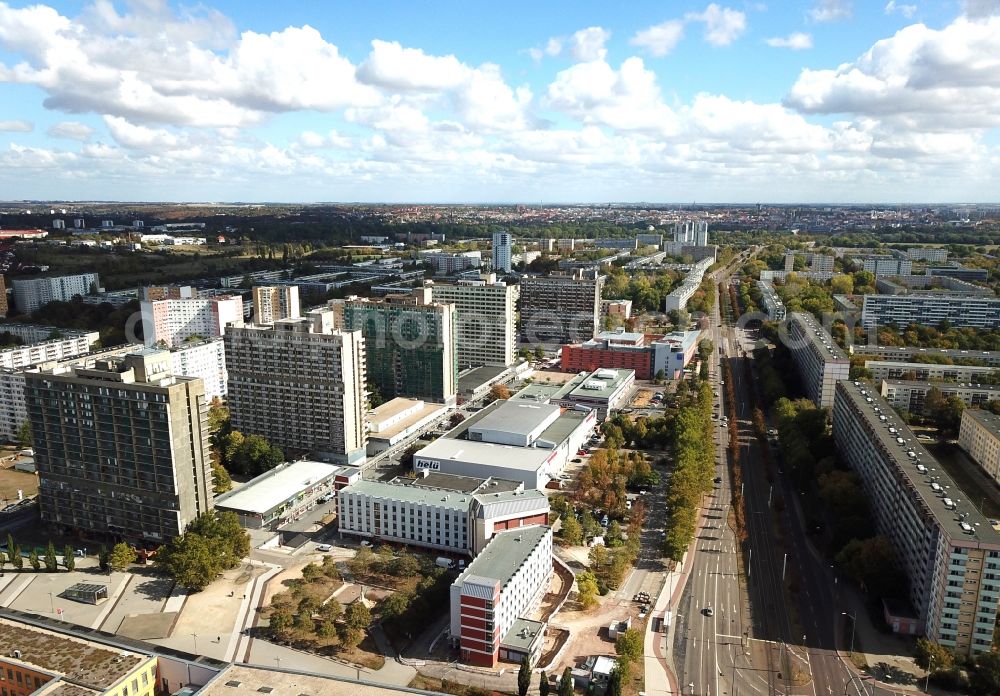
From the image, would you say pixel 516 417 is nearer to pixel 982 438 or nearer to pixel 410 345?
pixel 410 345

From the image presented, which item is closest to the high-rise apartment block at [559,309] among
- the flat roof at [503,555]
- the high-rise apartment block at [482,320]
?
the high-rise apartment block at [482,320]

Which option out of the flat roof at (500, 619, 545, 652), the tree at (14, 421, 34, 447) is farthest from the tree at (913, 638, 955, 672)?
the tree at (14, 421, 34, 447)

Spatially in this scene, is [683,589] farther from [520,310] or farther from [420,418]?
[520,310]

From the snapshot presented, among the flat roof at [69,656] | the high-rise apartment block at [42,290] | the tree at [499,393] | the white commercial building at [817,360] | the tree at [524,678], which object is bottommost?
the tree at [524,678]

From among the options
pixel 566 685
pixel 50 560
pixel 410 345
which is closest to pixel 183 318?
pixel 410 345

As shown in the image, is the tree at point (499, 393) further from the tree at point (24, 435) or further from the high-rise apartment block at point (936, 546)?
the tree at point (24, 435)

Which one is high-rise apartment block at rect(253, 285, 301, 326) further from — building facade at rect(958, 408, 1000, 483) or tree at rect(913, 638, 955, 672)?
tree at rect(913, 638, 955, 672)
